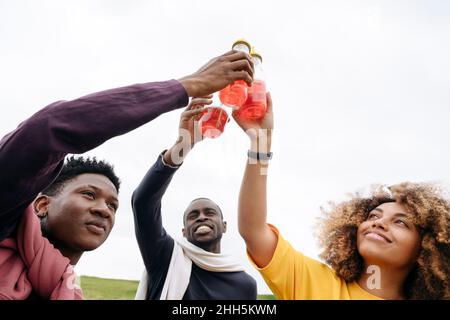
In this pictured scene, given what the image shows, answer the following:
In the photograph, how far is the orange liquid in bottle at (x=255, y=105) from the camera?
→ 260cm

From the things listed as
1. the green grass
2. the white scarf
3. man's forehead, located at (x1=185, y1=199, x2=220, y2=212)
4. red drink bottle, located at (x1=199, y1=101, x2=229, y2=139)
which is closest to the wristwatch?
red drink bottle, located at (x1=199, y1=101, x2=229, y2=139)

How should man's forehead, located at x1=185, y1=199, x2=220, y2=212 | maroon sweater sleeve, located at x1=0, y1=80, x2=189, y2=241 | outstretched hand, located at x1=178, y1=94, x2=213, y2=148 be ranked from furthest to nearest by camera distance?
man's forehead, located at x1=185, y1=199, x2=220, y2=212 < outstretched hand, located at x1=178, y1=94, x2=213, y2=148 < maroon sweater sleeve, located at x1=0, y1=80, x2=189, y2=241

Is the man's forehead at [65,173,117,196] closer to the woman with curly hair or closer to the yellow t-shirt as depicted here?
the woman with curly hair

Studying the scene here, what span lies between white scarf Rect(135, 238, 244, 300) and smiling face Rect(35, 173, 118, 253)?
0.72 metres

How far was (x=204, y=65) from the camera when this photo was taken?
2.01 meters

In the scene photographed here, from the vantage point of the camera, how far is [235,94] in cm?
261

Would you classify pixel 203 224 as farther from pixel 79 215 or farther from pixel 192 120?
pixel 79 215

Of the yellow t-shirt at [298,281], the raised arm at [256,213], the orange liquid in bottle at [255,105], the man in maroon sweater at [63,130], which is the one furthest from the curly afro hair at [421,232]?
the man in maroon sweater at [63,130]

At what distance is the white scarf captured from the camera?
295cm

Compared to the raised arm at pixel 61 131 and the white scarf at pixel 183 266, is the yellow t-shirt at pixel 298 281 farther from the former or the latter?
the raised arm at pixel 61 131

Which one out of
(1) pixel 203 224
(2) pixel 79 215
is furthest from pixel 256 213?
(1) pixel 203 224

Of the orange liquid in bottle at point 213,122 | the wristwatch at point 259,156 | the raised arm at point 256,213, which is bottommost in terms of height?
the raised arm at point 256,213
